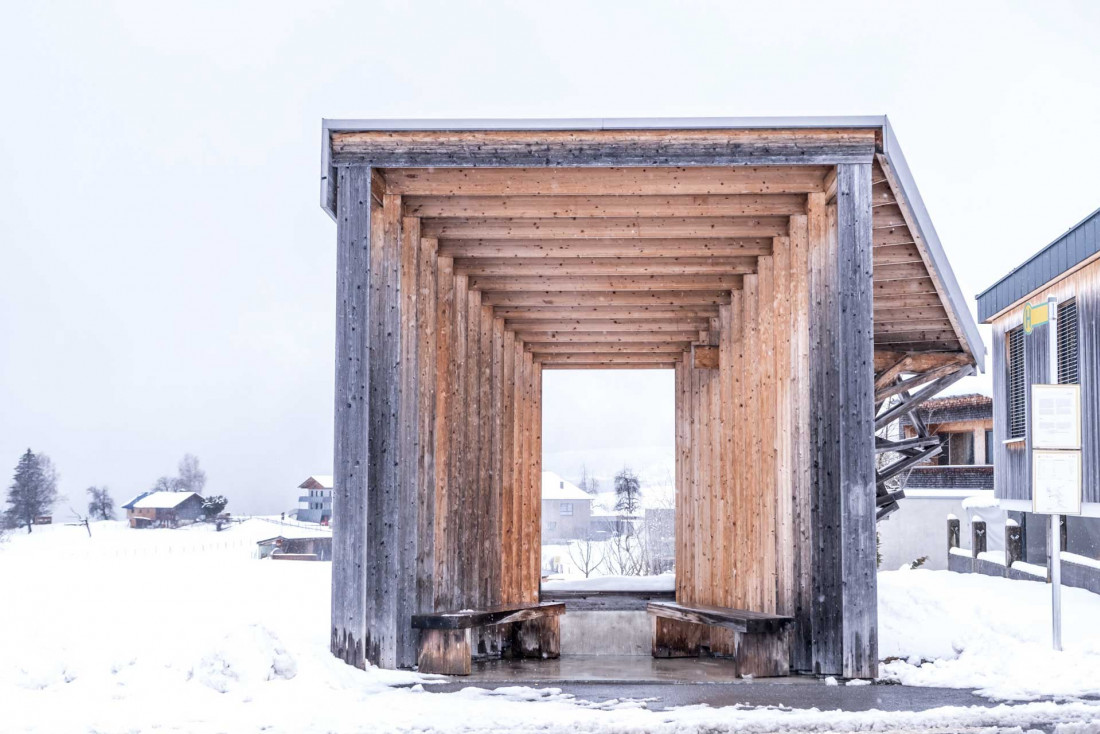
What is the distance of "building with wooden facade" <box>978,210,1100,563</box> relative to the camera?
15750 mm

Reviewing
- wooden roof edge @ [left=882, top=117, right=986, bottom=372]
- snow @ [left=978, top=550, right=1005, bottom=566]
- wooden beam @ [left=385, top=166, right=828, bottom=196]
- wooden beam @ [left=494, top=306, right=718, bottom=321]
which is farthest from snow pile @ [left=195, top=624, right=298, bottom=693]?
snow @ [left=978, top=550, right=1005, bottom=566]

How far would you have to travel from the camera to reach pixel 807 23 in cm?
13788

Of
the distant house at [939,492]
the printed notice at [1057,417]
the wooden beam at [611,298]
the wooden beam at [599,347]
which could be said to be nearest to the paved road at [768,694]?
the printed notice at [1057,417]

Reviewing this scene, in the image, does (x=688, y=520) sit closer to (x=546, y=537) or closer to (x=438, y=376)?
(x=438, y=376)

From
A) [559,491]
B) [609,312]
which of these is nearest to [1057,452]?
[609,312]

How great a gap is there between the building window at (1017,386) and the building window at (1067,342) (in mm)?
1796

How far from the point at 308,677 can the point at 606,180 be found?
4.70m

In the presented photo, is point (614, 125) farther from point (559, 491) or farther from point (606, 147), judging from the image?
point (559, 491)

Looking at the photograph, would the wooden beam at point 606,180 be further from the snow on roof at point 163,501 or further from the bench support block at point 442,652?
the snow on roof at point 163,501

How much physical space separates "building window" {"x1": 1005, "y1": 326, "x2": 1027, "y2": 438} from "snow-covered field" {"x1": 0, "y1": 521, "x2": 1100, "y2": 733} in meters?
9.67

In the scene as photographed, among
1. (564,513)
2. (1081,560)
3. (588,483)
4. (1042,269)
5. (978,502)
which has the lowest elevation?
(564,513)

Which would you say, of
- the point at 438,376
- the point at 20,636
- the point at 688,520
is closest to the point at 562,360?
the point at 688,520

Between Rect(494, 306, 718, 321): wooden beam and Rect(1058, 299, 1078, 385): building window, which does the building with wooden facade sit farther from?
Rect(494, 306, 718, 321): wooden beam

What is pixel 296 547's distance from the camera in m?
38.8
